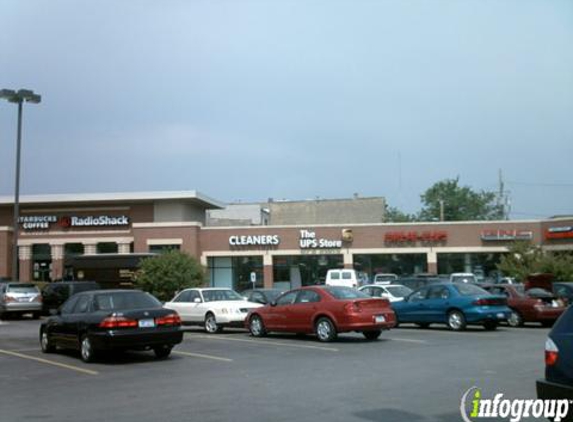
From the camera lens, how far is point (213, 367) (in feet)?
43.9

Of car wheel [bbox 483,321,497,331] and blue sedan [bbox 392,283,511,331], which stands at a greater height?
blue sedan [bbox 392,283,511,331]

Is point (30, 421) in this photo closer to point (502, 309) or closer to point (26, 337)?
point (26, 337)

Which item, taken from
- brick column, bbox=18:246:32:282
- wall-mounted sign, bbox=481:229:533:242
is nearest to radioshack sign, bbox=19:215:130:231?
brick column, bbox=18:246:32:282

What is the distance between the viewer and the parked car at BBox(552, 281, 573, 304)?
23094 mm

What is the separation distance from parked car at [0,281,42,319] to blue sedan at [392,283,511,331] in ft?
53.7

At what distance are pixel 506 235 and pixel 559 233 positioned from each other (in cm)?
353

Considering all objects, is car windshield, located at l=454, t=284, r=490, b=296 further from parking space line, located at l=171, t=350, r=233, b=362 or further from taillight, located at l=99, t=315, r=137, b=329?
taillight, located at l=99, t=315, r=137, b=329

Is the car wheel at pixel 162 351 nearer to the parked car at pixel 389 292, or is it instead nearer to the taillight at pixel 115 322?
the taillight at pixel 115 322

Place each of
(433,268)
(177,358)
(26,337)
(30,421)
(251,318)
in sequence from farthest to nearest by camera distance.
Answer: (433,268) < (26,337) < (251,318) < (177,358) < (30,421)

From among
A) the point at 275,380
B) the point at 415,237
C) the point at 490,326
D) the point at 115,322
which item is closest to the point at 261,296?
the point at 490,326

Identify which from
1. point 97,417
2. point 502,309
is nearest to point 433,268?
point 502,309

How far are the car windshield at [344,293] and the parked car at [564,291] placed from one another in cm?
860

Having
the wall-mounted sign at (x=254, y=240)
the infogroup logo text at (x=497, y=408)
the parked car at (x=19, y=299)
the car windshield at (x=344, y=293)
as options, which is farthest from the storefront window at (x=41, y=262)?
the infogroup logo text at (x=497, y=408)

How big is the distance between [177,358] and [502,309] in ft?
34.7
